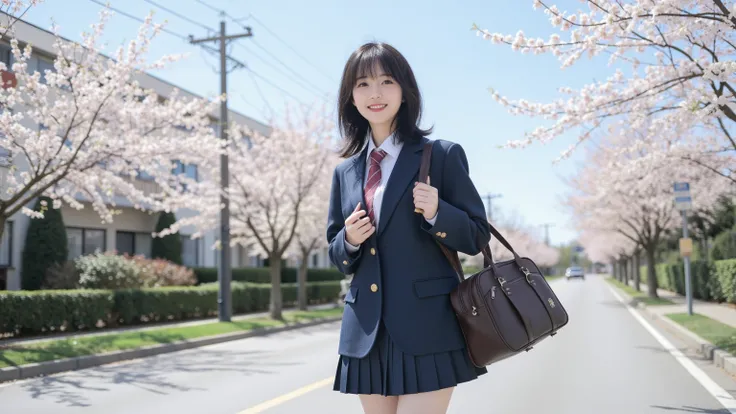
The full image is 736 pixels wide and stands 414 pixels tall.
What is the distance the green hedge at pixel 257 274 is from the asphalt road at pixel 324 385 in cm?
1879

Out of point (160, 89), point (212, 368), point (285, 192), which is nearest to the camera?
point (212, 368)

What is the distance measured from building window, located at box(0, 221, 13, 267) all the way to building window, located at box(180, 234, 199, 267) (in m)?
9.90

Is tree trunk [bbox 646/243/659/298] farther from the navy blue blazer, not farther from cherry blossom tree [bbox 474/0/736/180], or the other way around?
the navy blue blazer

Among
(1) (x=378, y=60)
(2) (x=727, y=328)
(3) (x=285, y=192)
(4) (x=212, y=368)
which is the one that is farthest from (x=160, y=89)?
(1) (x=378, y=60)

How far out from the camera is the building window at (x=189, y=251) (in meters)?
31.5

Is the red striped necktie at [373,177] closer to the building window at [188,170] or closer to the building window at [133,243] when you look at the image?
the building window at [133,243]

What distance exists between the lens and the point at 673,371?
8812 millimetres

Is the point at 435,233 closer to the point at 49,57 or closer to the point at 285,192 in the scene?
the point at 285,192

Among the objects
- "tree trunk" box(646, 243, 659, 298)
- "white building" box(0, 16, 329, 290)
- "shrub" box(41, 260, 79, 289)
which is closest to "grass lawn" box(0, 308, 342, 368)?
"shrub" box(41, 260, 79, 289)

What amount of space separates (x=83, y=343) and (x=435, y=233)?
1159 centimetres

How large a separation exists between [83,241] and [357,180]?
25224mm

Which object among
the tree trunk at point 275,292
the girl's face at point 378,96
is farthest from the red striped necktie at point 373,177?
the tree trunk at point 275,292

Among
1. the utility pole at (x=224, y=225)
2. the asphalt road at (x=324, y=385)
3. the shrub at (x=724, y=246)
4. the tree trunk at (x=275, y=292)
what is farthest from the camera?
the shrub at (x=724, y=246)

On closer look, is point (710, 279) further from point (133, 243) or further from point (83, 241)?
point (83, 241)
